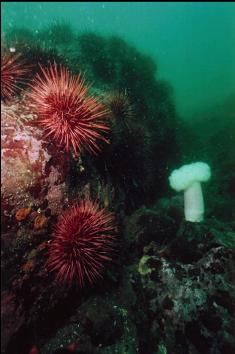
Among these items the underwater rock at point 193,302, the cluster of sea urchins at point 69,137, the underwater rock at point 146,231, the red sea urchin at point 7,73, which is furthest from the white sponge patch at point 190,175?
the red sea urchin at point 7,73

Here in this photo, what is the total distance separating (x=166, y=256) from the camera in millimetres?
5703

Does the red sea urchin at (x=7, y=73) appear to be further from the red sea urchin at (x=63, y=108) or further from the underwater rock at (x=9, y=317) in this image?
the underwater rock at (x=9, y=317)

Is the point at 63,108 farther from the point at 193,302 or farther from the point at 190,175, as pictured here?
the point at 193,302

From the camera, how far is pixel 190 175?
6473mm

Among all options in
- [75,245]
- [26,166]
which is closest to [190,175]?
[75,245]

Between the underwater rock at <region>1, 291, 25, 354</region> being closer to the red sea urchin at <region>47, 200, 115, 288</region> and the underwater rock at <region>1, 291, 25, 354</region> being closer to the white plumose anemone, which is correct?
the red sea urchin at <region>47, 200, 115, 288</region>

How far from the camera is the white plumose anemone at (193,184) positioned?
646 centimetres

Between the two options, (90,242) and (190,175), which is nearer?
(90,242)

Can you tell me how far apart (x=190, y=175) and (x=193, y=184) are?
0.30 m

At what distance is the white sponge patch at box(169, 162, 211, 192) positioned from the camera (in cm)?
644

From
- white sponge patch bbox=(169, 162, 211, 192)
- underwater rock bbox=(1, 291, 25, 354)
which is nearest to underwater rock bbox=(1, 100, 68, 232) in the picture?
underwater rock bbox=(1, 291, 25, 354)

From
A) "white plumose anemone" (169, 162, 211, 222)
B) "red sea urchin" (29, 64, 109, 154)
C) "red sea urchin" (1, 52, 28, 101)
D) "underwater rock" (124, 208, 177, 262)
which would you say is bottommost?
"underwater rock" (124, 208, 177, 262)

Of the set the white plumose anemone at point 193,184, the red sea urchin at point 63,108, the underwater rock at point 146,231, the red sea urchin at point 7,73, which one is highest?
the red sea urchin at point 7,73

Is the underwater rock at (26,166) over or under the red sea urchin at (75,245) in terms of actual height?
over
